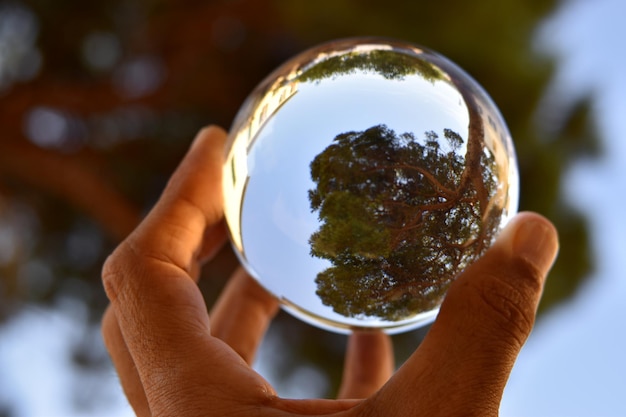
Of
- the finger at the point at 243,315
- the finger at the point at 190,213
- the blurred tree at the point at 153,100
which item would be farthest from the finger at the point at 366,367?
the blurred tree at the point at 153,100

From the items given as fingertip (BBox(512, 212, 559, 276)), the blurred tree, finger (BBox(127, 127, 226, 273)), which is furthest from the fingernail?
the blurred tree

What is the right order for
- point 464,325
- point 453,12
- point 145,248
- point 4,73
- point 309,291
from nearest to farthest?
point 464,325
point 309,291
point 145,248
point 453,12
point 4,73

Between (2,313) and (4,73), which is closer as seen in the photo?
(4,73)

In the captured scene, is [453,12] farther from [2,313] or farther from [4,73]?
[2,313]

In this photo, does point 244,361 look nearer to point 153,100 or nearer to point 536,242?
point 536,242

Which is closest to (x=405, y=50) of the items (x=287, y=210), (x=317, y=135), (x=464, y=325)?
(x=317, y=135)

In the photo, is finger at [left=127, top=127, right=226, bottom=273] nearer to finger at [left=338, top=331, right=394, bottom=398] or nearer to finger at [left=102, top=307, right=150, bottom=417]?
finger at [left=102, top=307, right=150, bottom=417]

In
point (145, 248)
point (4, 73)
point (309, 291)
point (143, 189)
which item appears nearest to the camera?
point (309, 291)
